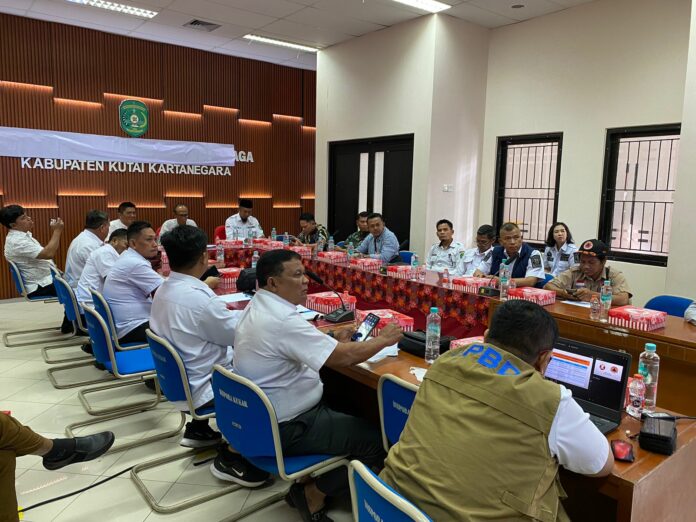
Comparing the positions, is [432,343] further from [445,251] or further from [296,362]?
[445,251]

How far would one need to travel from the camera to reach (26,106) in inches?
256

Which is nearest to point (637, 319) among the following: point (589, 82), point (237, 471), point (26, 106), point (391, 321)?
point (391, 321)

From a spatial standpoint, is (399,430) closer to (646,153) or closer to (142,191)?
(646,153)

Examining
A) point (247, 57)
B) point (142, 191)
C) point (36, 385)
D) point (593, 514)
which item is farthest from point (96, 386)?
point (247, 57)

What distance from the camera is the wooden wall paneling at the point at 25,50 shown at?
20.6ft

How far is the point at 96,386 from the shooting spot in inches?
149

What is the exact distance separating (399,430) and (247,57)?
7.54 metres

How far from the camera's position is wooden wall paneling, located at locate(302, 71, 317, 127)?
8.85 meters

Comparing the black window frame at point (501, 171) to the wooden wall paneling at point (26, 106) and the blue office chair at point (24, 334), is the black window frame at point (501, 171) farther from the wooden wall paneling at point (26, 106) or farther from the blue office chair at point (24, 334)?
the wooden wall paneling at point (26, 106)

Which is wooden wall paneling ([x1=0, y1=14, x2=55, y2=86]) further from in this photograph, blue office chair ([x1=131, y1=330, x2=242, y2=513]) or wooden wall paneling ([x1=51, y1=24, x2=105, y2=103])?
blue office chair ([x1=131, y1=330, x2=242, y2=513])

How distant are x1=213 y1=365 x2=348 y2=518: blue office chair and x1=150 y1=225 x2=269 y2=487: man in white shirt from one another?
20.3 inches

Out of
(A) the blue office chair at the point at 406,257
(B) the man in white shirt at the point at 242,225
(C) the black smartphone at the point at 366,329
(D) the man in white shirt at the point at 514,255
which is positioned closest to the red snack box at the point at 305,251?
(A) the blue office chair at the point at 406,257

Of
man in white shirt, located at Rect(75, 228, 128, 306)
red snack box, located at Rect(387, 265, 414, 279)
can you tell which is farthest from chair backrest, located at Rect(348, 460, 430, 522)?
man in white shirt, located at Rect(75, 228, 128, 306)

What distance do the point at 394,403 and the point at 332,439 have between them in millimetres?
348
